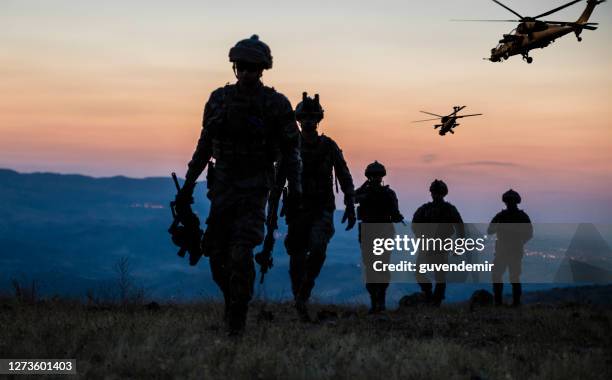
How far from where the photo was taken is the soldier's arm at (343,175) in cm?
1127

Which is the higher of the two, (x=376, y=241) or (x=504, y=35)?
(x=504, y=35)

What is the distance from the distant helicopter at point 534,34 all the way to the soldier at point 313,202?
20.6m

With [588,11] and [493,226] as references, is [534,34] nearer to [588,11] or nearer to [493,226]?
[588,11]

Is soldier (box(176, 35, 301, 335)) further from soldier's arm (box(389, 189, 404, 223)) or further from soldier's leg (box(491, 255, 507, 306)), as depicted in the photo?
soldier's leg (box(491, 255, 507, 306))

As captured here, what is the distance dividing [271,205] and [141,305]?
11.2ft

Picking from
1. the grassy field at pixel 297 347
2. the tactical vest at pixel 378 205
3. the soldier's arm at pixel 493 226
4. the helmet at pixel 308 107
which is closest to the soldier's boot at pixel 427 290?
the soldier's arm at pixel 493 226

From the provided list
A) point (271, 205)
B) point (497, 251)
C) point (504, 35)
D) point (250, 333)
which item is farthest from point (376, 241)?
point (504, 35)

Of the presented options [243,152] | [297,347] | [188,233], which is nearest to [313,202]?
[188,233]

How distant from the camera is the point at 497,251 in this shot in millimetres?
16391

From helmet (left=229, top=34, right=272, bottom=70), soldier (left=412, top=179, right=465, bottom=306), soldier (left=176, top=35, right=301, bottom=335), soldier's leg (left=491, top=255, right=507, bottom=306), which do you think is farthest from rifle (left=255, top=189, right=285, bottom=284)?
soldier's leg (left=491, top=255, right=507, bottom=306)

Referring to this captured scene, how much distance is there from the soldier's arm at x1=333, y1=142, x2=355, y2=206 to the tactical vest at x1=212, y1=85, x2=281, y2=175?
371 centimetres

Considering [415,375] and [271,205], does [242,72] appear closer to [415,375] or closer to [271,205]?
[271,205]

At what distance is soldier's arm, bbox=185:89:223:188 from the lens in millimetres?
7602

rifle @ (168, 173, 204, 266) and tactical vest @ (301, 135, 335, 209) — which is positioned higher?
tactical vest @ (301, 135, 335, 209)
